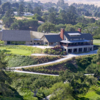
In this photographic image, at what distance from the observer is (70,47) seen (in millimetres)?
50875

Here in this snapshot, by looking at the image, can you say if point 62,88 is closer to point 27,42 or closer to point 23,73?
point 23,73

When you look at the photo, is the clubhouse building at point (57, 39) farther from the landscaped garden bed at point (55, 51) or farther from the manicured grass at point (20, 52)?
the manicured grass at point (20, 52)

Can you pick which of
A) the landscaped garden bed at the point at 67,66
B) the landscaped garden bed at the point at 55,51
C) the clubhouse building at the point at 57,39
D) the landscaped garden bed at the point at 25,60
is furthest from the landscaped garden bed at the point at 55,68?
the clubhouse building at the point at 57,39

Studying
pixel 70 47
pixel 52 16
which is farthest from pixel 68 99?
pixel 52 16

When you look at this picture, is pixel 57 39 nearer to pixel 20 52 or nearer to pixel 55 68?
pixel 20 52

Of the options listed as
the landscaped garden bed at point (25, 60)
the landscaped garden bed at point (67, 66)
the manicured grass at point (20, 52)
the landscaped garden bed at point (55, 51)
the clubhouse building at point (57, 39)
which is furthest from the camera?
the clubhouse building at point (57, 39)

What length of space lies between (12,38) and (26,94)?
3170cm

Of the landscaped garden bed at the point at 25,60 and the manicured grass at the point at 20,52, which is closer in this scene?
the landscaped garden bed at the point at 25,60

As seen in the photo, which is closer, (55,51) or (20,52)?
(55,51)

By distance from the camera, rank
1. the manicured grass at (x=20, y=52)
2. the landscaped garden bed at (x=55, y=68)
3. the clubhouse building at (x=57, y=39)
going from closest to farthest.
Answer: the landscaped garden bed at (x=55, y=68) → the manicured grass at (x=20, y=52) → the clubhouse building at (x=57, y=39)

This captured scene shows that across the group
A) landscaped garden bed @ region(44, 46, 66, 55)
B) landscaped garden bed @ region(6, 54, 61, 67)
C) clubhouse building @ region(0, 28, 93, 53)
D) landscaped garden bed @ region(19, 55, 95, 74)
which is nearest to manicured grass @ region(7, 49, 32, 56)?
landscaped garden bed @ region(6, 54, 61, 67)

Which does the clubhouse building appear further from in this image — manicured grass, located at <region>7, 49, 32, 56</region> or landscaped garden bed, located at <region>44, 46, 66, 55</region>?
manicured grass, located at <region>7, 49, 32, 56</region>

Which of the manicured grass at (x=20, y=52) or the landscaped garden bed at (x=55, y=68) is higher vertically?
the manicured grass at (x=20, y=52)

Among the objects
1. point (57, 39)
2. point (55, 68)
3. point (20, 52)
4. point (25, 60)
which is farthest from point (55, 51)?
point (25, 60)
